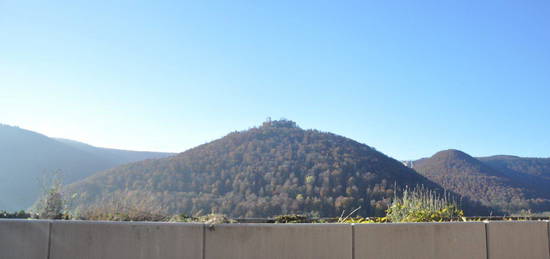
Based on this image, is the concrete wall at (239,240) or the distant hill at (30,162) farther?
the distant hill at (30,162)

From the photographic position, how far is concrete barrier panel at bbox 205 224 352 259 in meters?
5.62

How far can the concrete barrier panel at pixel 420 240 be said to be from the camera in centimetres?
604

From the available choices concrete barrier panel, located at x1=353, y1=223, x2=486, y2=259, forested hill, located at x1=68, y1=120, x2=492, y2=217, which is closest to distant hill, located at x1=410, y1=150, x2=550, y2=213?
forested hill, located at x1=68, y1=120, x2=492, y2=217

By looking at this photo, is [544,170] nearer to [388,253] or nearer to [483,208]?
[483,208]

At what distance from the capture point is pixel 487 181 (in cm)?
6425

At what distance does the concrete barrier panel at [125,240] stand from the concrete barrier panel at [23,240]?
0.11 meters

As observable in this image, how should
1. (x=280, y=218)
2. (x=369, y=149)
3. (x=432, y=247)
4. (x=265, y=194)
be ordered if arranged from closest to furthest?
(x=432, y=247) → (x=280, y=218) → (x=265, y=194) → (x=369, y=149)

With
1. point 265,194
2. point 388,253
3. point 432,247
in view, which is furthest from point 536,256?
point 265,194

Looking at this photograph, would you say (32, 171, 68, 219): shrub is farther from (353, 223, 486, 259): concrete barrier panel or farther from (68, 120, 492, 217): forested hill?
(68, 120, 492, 217): forested hill

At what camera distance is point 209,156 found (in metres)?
59.3

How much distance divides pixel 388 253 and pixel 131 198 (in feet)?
15.5

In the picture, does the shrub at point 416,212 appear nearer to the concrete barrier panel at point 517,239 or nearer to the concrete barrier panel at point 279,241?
the concrete barrier panel at point 517,239

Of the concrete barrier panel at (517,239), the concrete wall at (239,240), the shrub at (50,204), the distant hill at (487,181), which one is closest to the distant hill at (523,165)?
the distant hill at (487,181)

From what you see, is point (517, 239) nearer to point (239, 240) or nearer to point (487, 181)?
point (239, 240)
